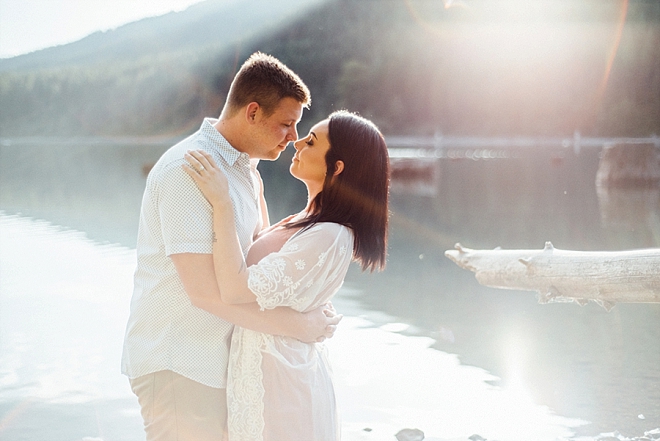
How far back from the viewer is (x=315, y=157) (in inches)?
115

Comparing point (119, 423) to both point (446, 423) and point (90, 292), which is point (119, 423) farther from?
point (90, 292)

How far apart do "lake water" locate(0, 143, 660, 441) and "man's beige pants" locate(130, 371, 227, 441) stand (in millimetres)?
4129

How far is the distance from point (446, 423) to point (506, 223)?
51.4 ft

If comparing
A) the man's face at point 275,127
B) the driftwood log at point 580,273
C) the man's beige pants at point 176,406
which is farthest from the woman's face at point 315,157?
the driftwood log at point 580,273

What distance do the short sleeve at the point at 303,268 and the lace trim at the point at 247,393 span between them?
7.8 inches

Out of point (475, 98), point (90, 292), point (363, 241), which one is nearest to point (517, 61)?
point (475, 98)

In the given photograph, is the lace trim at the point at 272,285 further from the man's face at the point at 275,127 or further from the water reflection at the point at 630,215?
the water reflection at the point at 630,215

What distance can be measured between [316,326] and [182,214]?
0.70 m

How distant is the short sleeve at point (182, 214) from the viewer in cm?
247

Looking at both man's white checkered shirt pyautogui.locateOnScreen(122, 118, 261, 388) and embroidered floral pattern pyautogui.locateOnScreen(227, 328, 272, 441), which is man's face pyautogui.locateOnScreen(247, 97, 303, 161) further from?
embroidered floral pattern pyautogui.locateOnScreen(227, 328, 272, 441)

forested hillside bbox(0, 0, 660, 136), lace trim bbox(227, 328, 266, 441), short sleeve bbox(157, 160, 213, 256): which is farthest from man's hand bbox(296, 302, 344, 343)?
forested hillside bbox(0, 0, 660, 136)

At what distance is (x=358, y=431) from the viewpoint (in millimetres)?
6715

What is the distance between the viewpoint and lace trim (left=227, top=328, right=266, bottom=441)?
266cm

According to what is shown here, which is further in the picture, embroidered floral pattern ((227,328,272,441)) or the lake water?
the lake water
